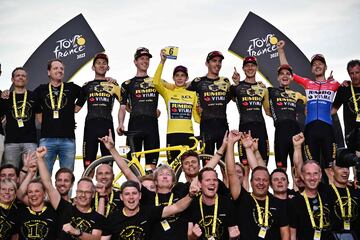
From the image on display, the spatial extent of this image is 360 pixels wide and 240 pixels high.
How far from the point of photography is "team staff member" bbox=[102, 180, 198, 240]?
6605 mm

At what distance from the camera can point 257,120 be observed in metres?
9.84

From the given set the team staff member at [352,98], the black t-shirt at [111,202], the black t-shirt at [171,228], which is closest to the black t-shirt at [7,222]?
the black t-shirt at [111,202]

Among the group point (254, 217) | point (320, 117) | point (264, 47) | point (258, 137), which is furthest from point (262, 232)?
point (264, 47)

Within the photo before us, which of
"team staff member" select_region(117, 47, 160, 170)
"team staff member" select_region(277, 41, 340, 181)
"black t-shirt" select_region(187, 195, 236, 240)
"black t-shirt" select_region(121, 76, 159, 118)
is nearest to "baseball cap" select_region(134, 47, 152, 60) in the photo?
"team staff member" select_region(117, 47, 160, 170)

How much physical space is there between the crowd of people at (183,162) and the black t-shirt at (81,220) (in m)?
0.01

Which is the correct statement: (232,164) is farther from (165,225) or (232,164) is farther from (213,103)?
(213,103)

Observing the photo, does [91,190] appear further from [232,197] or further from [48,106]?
[48,106]

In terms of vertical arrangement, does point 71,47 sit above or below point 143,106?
above

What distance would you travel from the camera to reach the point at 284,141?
32.0ft

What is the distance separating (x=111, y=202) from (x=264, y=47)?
25.0 ft

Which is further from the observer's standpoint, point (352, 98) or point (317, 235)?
point (352, 98)

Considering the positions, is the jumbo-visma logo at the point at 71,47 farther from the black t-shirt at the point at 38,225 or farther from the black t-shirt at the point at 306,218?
the black t-shirt at the point at 306,218

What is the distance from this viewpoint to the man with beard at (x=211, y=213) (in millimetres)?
6699

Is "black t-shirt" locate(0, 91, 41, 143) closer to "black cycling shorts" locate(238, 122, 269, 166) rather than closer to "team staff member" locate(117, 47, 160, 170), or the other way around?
"team staff member" locate(117, 47, 160, 170)
